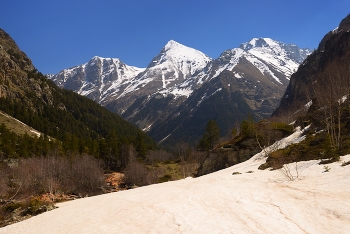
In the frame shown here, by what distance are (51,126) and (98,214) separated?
157355mm

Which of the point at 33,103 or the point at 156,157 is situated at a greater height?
the point at 33,103

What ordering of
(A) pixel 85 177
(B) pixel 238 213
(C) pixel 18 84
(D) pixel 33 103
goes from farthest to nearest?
(C) pixel 18 84, (D) pixel 33 103, (A) pixel 85 177, (B) pixel 238 213

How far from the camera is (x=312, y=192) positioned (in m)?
16.9

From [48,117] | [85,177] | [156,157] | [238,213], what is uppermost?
[48,117]

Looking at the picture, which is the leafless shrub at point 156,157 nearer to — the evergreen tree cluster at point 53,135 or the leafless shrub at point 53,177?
the evergreen tree cluster at point 53,135

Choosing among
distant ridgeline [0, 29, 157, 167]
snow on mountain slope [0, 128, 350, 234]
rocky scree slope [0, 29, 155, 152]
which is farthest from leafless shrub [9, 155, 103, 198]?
rocky scree slope [0, 29, 155, 152]

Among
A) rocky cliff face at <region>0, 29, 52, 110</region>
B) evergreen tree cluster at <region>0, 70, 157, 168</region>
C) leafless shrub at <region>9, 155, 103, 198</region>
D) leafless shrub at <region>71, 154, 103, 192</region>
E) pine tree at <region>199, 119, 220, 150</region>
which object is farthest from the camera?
rocky cliff face at <region>0, 29, 52, 110</region>

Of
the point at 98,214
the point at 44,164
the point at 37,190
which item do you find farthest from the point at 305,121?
the point at 44,164

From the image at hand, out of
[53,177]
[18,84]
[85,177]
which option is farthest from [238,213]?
[18,84]

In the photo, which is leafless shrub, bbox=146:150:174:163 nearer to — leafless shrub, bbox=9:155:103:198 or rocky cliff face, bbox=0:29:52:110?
leafless shrub, bbox=9:155:103:198

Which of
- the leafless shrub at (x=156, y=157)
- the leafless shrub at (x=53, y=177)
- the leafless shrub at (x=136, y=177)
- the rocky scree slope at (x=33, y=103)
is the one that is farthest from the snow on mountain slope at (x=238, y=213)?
the rocky scree slope at (x=33, y=103)

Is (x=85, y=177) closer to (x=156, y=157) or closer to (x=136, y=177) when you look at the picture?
(x=136, y=177)

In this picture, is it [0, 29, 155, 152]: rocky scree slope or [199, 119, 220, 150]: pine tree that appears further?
[0, 29, 155, 152]: rocky scree slope

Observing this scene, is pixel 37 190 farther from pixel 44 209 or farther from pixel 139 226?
pixel 139 226
